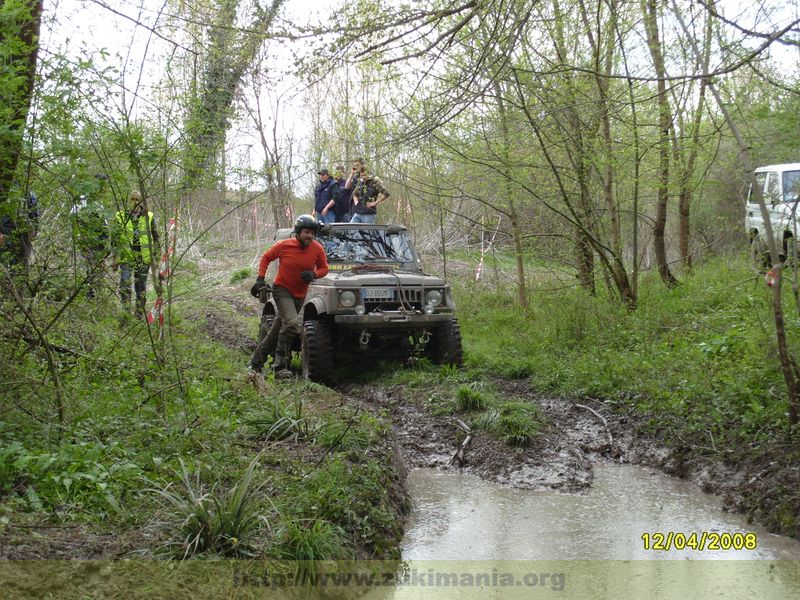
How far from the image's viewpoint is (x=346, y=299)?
28.9 feet

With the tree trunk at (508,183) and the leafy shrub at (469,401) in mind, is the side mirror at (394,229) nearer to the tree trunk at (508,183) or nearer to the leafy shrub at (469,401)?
the tree trunk at (508,183)

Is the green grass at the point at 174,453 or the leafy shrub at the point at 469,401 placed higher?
the green grass at the point at 174,453

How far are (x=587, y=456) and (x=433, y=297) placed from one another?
3.28 m

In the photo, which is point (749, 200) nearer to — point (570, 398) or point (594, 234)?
point (594, 234)

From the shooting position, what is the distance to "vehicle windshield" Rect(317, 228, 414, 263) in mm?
9688

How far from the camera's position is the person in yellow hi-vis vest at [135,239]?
501 cm

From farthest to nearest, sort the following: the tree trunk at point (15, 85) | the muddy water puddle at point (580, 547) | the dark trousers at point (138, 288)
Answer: the dark trousers at point (138, 288) < the tree trunk at point (15, 85) < the muddy water puddle at point (580, 547)

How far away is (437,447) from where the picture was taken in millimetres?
6719

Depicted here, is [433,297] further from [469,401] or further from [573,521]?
[573,521]

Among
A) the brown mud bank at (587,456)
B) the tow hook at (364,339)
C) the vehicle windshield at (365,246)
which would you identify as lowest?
the brown mud bank at (587,456)

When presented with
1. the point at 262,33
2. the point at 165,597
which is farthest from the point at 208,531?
the point at 262,33

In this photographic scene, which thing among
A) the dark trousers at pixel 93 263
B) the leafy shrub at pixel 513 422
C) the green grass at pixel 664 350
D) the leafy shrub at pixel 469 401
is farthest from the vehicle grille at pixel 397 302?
the dark trousers at pixel 93 263
